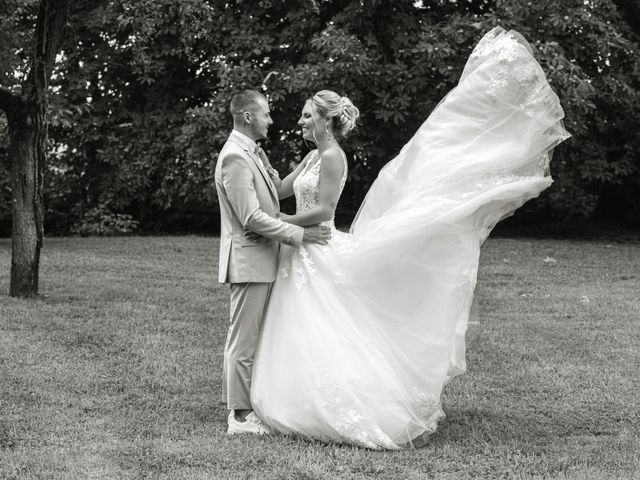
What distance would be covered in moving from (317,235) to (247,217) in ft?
1.72

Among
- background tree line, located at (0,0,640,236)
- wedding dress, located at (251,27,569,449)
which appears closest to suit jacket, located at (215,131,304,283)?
wedding dress, located at (251,27,569,449)

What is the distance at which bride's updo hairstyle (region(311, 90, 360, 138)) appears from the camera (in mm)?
5844

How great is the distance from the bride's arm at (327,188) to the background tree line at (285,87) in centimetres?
967

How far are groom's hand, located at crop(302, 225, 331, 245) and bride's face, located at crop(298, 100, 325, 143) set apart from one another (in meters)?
0.58

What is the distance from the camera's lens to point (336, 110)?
5.86m

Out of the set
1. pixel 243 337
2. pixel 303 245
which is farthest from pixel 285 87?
pixel 243 337

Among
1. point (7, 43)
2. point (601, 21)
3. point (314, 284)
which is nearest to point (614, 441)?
point (314, 284)

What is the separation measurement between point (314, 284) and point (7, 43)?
6.46m

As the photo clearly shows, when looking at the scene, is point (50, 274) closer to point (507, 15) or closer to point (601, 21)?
point (507, 15)

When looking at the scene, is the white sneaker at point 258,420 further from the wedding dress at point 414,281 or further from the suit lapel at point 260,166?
the suit lapel at point 260,166

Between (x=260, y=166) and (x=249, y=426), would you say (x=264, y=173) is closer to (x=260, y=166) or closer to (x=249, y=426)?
(x=260, y=166)

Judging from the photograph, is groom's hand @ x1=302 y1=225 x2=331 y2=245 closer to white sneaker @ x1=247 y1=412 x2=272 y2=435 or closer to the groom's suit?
the groom's suit

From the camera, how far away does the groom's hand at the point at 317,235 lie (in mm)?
5930

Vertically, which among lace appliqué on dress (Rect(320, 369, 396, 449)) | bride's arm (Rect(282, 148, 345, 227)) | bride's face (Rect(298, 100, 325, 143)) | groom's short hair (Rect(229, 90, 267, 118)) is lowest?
lace appliqué on dress (Rect(320, 369, 396, 449))
